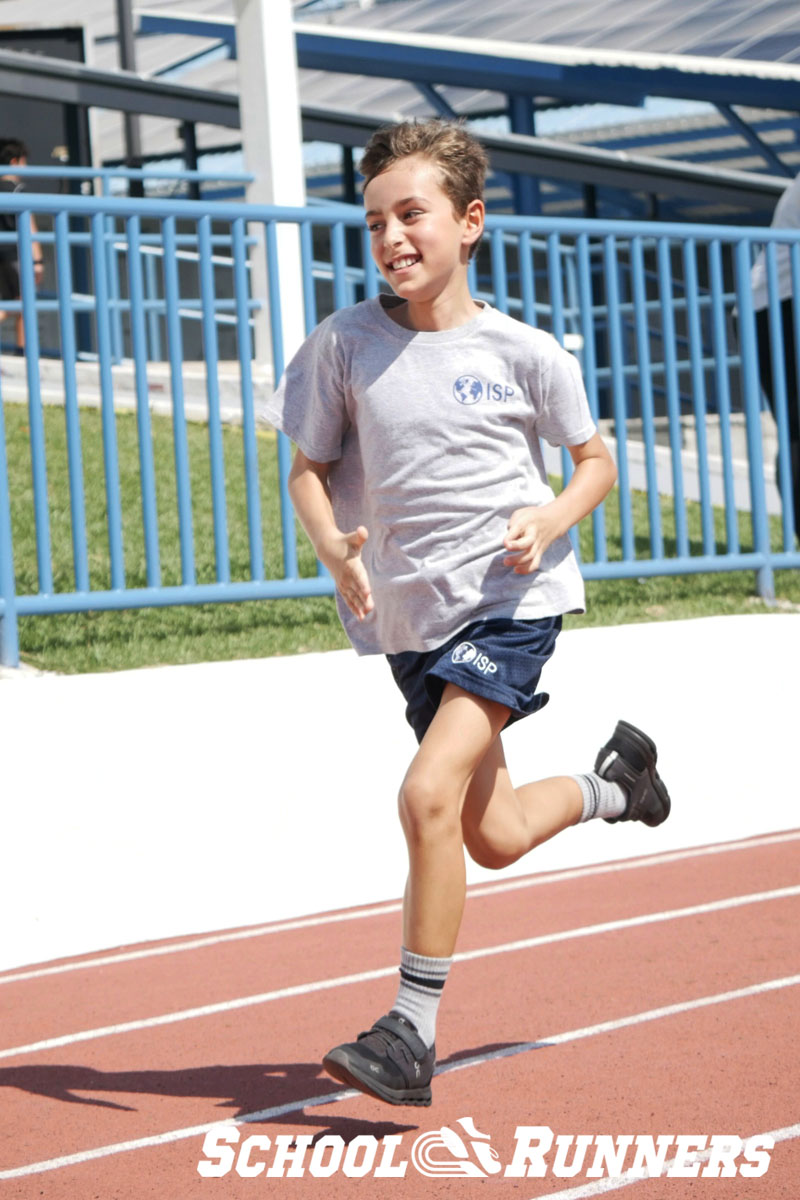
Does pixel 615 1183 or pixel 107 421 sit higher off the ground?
pixel 107 421

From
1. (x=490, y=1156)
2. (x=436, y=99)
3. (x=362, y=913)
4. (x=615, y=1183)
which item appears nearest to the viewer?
(x=615, y=1183)

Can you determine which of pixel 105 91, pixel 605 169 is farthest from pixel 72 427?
pixel 605 169

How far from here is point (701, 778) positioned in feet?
21.1

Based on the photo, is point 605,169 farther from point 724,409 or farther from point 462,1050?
point 462,1050

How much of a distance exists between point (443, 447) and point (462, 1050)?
1442 millimetres

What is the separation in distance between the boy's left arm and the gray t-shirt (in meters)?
0.06

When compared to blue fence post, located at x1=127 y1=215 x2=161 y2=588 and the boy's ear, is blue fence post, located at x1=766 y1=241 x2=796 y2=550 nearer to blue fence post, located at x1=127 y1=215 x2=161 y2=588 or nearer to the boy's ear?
blue fence post, located at x1=127 y1=215 x2=161 y2=588

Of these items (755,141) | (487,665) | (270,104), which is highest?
(755,141)

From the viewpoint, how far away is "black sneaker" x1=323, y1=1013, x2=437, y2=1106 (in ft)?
10.2

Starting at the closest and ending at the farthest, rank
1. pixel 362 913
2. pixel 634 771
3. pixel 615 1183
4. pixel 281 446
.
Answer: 1. pixel 615 1183
2. pixel 634 771
3. pixel 362 913
4. pixel 281 446

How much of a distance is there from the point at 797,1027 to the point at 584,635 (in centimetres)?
290

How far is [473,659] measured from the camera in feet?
11.2

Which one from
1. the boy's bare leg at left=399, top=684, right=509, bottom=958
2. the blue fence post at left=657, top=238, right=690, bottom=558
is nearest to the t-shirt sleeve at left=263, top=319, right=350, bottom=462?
the boy's bare leg at left=399, top=684, right=509, bottom=958

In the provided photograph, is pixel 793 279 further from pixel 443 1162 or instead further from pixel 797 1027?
pixel 443 1162
